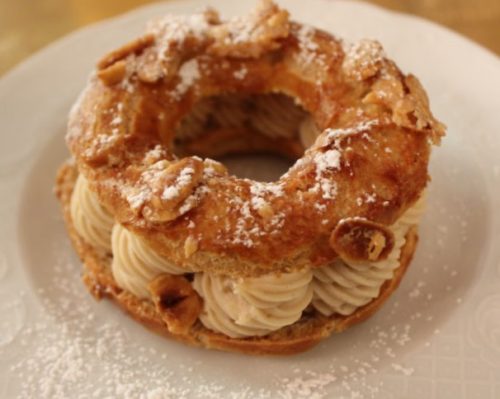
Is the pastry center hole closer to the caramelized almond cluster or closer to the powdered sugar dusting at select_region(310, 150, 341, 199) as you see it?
the powdered sugar dusting at select_region(310, 150, 341, 199)

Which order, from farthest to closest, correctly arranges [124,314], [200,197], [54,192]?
[54,192]
[124,314]
[200,197]

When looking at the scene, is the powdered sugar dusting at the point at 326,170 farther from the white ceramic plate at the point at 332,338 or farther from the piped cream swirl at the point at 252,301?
the white ceramic plate at the point at 332,338

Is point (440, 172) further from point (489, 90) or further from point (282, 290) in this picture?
point (282, 290)

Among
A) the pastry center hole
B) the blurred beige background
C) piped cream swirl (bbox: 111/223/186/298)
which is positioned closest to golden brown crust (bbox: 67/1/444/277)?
piped cream swirl (bbox: 111/223/186/298)

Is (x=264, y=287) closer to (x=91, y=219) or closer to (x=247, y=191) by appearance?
(x=247, y=191)

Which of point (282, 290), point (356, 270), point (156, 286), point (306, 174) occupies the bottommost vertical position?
point (156, 286)

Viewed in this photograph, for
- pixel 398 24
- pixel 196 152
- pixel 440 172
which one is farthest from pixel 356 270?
pixel 398 24
